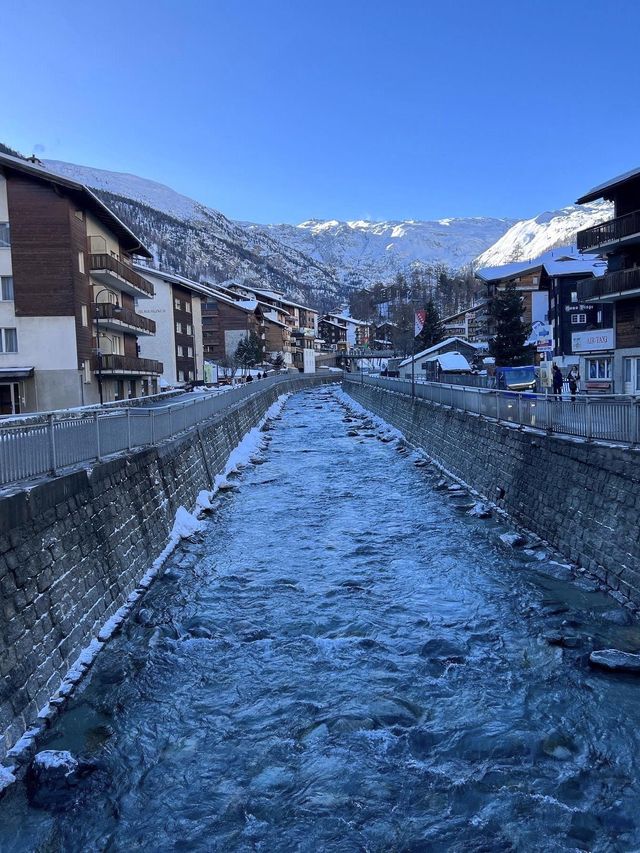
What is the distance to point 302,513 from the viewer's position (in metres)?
19.9

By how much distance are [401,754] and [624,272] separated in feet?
99.7

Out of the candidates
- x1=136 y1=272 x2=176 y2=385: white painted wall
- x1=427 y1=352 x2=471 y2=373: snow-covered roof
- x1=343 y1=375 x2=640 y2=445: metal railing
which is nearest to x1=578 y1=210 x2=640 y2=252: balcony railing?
x1=343 y1=375 x2=640 y2=445: metal railing

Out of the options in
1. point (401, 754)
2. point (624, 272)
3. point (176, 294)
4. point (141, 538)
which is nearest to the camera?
point (401, 754)

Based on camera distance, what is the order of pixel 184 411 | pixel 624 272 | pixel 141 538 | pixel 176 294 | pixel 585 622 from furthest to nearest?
pixel 176 294 < pixel 624 272 < pixel 184 411 < pixel 141 538 < pixel 585 622

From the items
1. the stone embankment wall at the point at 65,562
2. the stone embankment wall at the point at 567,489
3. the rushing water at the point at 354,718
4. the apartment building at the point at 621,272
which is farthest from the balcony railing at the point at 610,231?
the stone embankment wall at the point at 65,562

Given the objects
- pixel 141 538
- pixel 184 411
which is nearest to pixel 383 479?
pixel 184 411

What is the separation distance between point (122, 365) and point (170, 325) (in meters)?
28.1

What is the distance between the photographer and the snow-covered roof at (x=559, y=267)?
2409 inches

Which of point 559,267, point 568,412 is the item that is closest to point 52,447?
point 568,412

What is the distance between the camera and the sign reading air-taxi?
122 ft

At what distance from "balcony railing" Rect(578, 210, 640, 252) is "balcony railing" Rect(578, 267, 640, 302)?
1.78 meters

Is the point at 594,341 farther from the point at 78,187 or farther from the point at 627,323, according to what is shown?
the point at 78,187

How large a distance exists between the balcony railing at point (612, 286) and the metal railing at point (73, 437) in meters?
24.2

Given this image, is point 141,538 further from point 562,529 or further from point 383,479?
point 383,479
